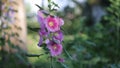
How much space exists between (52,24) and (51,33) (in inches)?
3.4

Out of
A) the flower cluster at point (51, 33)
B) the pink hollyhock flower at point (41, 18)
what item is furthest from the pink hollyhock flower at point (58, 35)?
the pink hollyhock flower at point (41, 18)

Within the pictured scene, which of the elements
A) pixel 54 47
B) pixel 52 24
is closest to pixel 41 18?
pixel 52 24

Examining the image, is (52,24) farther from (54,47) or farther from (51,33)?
(54,47)

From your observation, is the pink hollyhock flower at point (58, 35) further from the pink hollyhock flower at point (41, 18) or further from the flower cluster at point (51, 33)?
the pink hollyhock flower at point (41, 18)

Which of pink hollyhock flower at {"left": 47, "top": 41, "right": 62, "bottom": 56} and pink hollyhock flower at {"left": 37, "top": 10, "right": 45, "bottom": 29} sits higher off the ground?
pink hollyhock flower at {"left": 37, "top": 10, "right": 45, "bottom": 29}

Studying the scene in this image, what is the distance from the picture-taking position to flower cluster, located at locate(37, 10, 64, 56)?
10.7 feet

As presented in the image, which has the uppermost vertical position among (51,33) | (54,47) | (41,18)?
(41,18)

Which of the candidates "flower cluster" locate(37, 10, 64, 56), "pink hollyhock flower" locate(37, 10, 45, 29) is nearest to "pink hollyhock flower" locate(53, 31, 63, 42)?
"flower cluster" locate(37, 10, 64, 56)

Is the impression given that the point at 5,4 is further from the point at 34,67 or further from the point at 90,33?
the point at 90,33

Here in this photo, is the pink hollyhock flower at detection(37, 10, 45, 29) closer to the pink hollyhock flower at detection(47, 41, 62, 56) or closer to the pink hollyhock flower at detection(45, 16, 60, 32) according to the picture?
the pink hollyhock flower at detection(45, 16, 60, 32)

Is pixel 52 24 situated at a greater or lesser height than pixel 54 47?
greater

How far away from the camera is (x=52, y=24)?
10.6 ft

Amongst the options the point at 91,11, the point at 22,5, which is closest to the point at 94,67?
the point at 22,5

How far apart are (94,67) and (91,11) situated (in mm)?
10356
